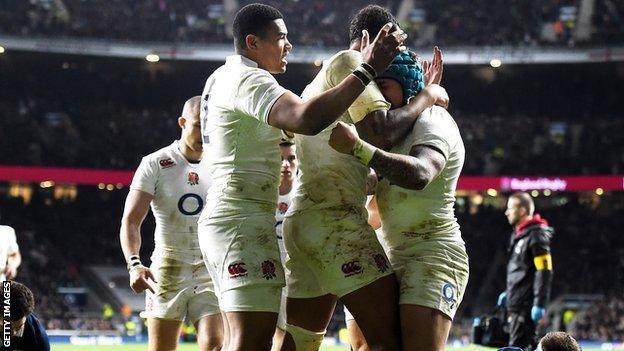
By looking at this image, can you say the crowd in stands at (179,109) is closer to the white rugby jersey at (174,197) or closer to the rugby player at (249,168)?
the white rugby jersey at (174,197)

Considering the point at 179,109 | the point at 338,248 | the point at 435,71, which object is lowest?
the point at 338,248

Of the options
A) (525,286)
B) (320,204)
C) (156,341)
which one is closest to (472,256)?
(525,286)

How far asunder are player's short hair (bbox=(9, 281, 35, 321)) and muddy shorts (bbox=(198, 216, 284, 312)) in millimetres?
879

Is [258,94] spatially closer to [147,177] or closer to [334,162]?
[334,162]

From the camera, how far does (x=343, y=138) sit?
445 cm

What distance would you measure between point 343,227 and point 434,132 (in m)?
0.65

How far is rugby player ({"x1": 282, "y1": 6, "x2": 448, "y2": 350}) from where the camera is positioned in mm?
4754

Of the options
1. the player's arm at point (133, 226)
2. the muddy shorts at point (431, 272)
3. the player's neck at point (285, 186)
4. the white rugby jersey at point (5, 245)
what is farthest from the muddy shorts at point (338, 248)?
the player's neck at point (285, 186)

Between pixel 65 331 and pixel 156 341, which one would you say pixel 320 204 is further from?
pixel 65 331

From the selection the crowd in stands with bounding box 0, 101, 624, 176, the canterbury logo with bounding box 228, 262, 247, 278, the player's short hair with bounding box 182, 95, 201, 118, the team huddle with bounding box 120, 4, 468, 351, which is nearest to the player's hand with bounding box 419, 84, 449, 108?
the team huddle with bounding box 120, 4, 468, 351

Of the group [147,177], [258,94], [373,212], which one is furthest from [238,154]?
[147,177]

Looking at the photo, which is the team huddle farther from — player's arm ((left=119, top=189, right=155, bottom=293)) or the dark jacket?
the dark jacket

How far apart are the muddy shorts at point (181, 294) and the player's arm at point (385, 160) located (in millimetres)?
2776

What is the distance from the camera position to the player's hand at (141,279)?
6.13 meters
